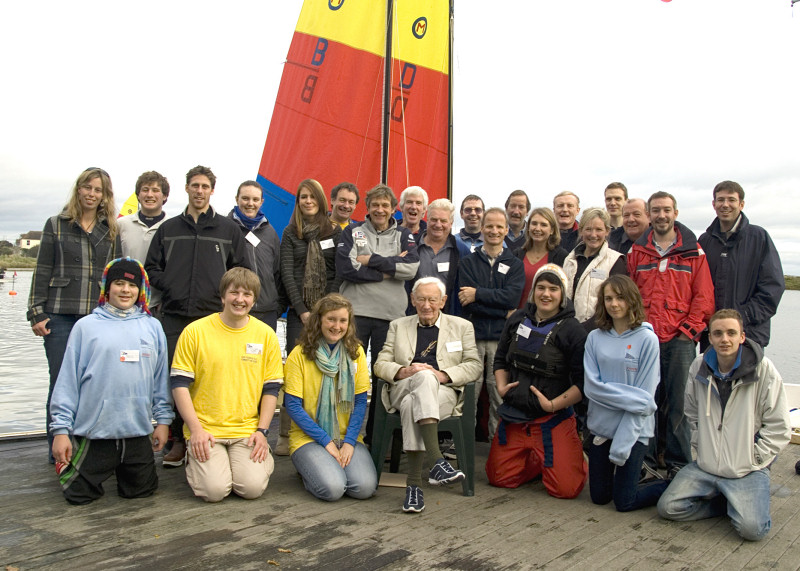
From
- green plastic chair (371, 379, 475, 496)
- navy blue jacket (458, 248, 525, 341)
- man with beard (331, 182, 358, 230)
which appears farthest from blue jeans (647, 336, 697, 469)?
man with beard (331, 182, 358, 230)

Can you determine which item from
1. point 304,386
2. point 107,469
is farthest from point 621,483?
point 107,469

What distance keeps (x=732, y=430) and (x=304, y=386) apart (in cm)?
179

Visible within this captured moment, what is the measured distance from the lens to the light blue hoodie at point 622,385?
2789 millimetres

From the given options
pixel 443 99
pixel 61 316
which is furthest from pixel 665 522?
pixel 443 99

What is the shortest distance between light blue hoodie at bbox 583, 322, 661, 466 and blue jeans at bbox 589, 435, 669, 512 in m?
0.06

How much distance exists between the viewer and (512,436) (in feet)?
10.4

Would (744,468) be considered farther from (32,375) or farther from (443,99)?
(32,375)

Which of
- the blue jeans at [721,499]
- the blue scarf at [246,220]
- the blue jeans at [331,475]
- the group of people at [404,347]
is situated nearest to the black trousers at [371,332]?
Answer: the group of people at [404,347]

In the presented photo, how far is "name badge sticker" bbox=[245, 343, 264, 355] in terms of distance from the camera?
9.69 ft

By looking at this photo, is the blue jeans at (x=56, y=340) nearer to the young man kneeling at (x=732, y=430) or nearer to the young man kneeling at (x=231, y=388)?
the young man kneeling at (x=231, y=388)

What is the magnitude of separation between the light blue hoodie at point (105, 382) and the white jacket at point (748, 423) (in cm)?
226

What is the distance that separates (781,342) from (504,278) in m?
16.5

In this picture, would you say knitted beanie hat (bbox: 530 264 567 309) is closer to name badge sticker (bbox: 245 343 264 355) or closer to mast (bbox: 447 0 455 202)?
name badge sticker (bbox: 245 343 264 355)

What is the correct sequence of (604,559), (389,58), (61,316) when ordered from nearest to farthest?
(604,559)
(61,316)
(389,58)
